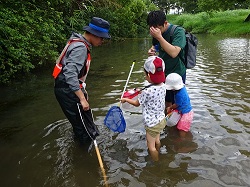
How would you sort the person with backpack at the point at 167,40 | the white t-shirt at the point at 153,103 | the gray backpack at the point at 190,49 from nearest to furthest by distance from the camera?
the white t-shirt at the point at 153,103
the person with backpack at the point at 167,40
the gray backpack at the point at 190,49

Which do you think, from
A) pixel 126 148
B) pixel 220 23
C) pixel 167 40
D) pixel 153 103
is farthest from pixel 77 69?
pixel 220 23

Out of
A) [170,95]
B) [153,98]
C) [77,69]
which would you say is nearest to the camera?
[77,69]

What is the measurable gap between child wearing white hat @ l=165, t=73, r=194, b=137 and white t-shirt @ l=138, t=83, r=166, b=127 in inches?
24.6

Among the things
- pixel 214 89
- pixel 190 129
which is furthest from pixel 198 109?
pixel 214 89

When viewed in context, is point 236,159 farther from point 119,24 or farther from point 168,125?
point 119,24

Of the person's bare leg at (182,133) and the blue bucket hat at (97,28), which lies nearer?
the blue bucket hat at (97,28)

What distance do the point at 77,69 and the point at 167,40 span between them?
1.71 m

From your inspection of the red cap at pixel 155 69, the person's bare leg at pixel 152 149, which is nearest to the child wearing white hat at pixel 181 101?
the red cap at pixel 155 69

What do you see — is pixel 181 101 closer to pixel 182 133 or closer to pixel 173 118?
pixel 173 118

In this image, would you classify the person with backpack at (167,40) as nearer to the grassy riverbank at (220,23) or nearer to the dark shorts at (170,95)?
the dark shorts at (170,95)

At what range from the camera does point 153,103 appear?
3965 mm

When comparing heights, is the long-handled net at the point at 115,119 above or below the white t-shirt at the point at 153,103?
below

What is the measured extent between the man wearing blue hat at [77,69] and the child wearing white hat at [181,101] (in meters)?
1.40

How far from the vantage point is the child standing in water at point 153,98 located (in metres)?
3.81
